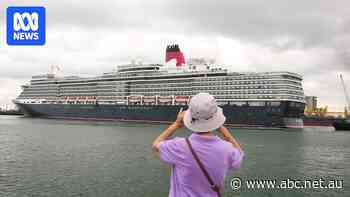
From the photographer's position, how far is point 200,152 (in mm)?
3316

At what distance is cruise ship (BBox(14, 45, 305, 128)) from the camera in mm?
64500

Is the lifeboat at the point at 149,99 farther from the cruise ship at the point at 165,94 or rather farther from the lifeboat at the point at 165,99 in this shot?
the lifeboat at the point at 165,99

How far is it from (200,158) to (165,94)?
73.5 metres

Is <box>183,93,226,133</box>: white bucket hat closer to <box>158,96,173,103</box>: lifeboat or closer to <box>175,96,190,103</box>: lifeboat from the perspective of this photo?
<box>175,96,190,103</box>: lifeboat

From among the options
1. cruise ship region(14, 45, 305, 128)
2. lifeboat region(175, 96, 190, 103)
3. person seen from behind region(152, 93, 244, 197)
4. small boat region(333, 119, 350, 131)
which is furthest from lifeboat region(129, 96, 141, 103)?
person seen from behind region(152, 93, 244, 197)

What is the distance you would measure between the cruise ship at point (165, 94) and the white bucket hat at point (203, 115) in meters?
60.1

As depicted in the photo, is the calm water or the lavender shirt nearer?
the lavender shirt

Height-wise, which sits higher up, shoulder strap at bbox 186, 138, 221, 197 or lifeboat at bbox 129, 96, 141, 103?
shoulder strap at bbox 186, 138, 221, 197

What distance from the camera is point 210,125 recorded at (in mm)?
3295

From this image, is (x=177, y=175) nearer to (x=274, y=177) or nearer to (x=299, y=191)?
(x=299, y=191)

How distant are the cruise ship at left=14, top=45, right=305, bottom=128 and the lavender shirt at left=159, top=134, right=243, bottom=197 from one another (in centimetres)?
5996

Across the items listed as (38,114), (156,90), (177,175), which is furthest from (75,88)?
(177,175)

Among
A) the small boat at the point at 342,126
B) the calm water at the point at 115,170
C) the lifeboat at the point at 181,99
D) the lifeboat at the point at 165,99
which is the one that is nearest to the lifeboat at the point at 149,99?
the lifeboat at the point at 165,99

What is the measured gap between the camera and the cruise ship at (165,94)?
6450cm
